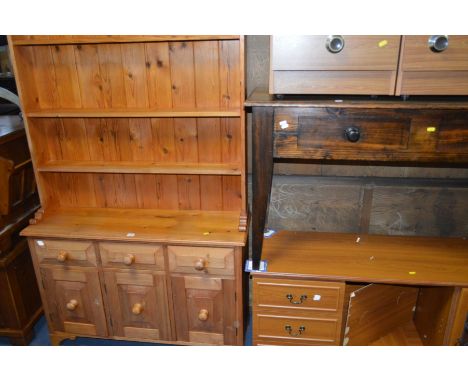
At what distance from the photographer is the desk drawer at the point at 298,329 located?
195cm

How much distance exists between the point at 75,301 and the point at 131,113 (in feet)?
3.56

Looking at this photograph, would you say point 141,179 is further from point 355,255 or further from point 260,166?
point 355,255

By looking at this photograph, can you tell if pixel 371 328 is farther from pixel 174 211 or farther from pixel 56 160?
pixel 56 160

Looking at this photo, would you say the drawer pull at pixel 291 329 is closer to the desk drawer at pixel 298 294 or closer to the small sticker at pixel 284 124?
the desk drawer at pixel 298 294

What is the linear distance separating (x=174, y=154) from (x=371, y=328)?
145 cm

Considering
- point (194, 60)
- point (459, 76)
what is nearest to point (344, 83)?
point (459, 76)

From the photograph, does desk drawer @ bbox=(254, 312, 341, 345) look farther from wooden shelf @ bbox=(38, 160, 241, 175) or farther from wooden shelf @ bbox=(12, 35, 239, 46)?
wooden shelf @ bbox=(12, 35, 239, 46)

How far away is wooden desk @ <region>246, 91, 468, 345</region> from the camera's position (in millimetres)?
1553

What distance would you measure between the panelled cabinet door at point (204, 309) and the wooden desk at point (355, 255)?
0.17 meters

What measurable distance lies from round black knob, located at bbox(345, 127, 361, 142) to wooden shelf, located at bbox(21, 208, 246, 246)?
0.72 metres

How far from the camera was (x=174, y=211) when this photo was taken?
228 centimetres

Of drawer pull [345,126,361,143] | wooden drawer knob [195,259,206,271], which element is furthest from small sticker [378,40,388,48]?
wooden drawer knob [195,259,206,271]

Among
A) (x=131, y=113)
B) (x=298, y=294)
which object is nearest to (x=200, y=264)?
(x=298, y=294)

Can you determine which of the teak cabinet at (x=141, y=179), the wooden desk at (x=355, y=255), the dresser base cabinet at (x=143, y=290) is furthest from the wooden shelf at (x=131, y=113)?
Result: the dresser base cabinet at (x=143, y=290)
